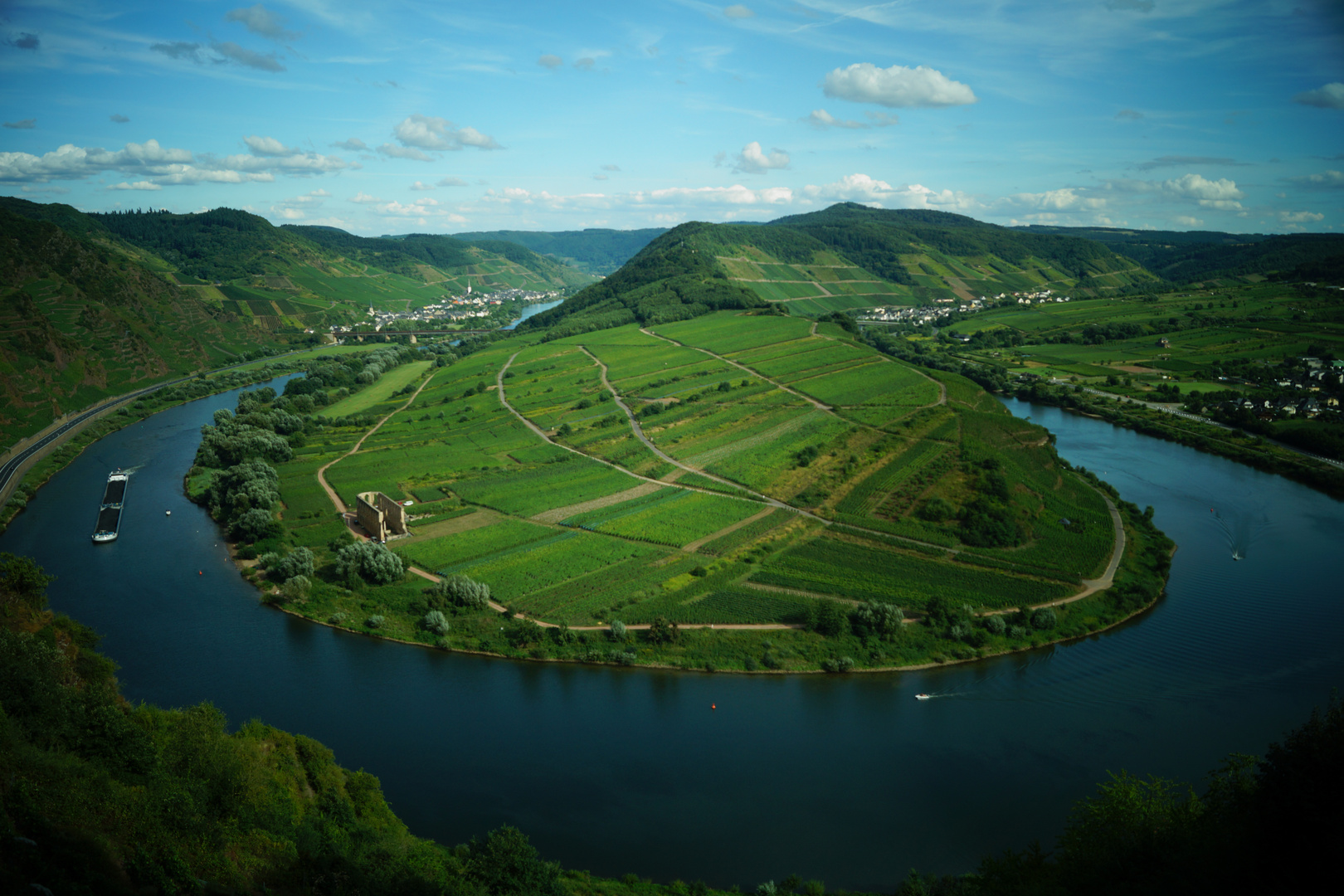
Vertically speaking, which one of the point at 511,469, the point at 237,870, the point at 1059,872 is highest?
the point at 511,469

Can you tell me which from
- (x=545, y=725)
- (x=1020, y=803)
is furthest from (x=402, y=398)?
(x=1020, y=803)

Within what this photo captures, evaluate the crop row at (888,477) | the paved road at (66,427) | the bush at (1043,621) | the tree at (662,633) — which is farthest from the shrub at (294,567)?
the bush at (1043,621)

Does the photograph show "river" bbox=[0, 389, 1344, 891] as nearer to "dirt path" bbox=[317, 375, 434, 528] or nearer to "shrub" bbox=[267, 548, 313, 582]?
"shrub" bbox=[267, 548, 313, 582]

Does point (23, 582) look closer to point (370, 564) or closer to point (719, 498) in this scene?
point (370, 564)

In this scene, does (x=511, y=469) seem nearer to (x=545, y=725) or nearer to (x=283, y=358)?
(x=545, y=725)

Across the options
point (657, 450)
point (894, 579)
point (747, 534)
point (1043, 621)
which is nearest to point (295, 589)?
point (747, 534)

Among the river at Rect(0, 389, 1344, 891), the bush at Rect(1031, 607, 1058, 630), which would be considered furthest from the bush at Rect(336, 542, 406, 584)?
the bush at Rect(1031, 607, 1058, 630)
